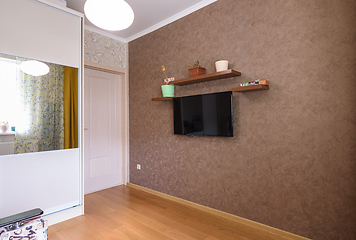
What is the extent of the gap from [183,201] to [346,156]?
7.02 ft

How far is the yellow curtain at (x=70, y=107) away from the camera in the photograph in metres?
2.70

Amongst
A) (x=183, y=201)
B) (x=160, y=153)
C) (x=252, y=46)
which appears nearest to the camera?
(x=252, y=46)

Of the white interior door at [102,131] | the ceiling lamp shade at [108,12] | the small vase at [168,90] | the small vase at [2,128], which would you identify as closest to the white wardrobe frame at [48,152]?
the small vase at [2,128]

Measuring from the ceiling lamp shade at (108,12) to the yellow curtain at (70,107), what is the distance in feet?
A: 4.42

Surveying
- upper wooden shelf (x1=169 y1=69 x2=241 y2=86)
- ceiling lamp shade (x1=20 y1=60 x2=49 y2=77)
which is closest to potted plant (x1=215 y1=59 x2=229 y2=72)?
upper wooden shelf (x1=169 y1=69 x2=241 y2=86)

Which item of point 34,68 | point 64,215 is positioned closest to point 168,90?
point 34,68

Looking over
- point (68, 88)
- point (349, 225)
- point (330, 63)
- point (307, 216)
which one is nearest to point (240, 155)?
point (307, 216)

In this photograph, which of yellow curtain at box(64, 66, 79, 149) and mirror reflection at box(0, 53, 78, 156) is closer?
mirror reflection at box(0, 53, 78, 156)

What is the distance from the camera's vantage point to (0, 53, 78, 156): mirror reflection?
227 centimetres

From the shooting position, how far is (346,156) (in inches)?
76.8

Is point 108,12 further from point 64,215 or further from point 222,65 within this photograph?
point 64,215

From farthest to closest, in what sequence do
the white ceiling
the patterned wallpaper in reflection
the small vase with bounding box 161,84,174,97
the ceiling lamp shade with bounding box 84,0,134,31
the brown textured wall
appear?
1. the patterned wallpaper in reflection
2. the small vase with bounding box 161,84,174,97
3. the white ceiling
4. the brown textured wall
5. the ceiling lamp shade with bounding box 84,0,134,31

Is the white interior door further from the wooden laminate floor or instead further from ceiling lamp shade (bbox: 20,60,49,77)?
ceiling lamp shade (bbox: 20,60,49,77)

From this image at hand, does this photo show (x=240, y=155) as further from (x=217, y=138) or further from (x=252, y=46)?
(x=252, y=46)
